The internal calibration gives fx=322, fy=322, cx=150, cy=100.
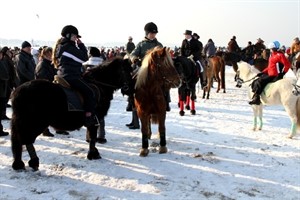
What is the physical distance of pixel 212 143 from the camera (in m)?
8.62

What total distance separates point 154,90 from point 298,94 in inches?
175

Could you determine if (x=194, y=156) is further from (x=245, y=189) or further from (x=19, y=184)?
(x=19, y=184)

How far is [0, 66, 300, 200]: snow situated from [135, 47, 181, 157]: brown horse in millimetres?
937

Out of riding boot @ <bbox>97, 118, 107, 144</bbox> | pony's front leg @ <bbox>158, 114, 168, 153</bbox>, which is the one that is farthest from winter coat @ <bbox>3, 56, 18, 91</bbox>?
pony's front leg @ <bbox>158, 114, 168, 153</bbox>

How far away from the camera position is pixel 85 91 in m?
6.47

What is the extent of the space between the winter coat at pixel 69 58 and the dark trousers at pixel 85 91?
4.1 inches

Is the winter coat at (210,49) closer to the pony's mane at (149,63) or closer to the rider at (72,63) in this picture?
the pony's mane at (149,63)

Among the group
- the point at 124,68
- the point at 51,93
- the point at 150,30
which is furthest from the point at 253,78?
the point at 51,93

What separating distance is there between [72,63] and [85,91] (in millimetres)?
609

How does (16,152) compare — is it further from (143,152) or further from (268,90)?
(268,90)

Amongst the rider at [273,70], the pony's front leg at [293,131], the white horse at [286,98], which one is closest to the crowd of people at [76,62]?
the rider at [273,70]

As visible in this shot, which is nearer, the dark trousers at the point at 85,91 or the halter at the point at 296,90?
the dark trousers at the point at 85,91

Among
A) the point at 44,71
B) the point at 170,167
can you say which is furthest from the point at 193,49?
the point at 170,167

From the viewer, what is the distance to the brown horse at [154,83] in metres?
6.91
